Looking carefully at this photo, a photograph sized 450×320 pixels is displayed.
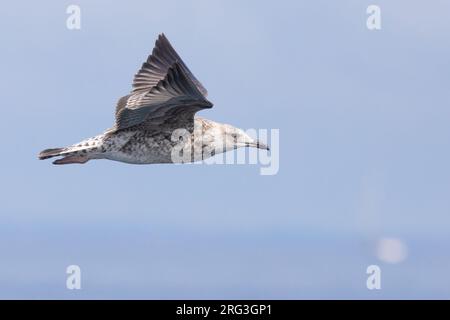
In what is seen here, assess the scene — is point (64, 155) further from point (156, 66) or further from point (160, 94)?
point (160, 94)

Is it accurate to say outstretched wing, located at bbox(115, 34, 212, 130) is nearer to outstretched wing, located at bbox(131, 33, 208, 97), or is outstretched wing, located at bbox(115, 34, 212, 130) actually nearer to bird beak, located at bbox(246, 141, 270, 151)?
outstretched wing, located at bbox(131, 33, 208, 97)

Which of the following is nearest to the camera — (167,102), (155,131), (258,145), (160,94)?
(160,94)

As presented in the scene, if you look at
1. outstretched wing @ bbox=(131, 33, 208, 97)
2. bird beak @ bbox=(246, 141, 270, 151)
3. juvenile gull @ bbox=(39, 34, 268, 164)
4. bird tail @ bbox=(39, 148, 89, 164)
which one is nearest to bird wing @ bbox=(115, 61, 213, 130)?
juvenile gull @ bbox=(39, 34, 268, 164)

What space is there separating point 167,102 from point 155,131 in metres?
1.12

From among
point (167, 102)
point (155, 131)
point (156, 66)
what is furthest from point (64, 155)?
point (167, 102)

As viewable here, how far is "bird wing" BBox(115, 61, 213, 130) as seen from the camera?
54.1 ft

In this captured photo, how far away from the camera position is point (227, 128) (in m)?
19.2

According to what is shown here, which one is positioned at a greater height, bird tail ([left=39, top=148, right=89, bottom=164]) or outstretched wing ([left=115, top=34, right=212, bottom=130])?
outstretched wing ([left=115, top=34, right=212, bottom=130])

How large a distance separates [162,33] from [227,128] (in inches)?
92.0

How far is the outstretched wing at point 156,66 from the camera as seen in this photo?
19.1 metres

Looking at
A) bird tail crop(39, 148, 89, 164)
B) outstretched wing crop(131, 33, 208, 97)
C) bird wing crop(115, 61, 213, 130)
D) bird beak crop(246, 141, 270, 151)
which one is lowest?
bird tail crop(39, 148, 89, 164)

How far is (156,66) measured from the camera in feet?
63.4
